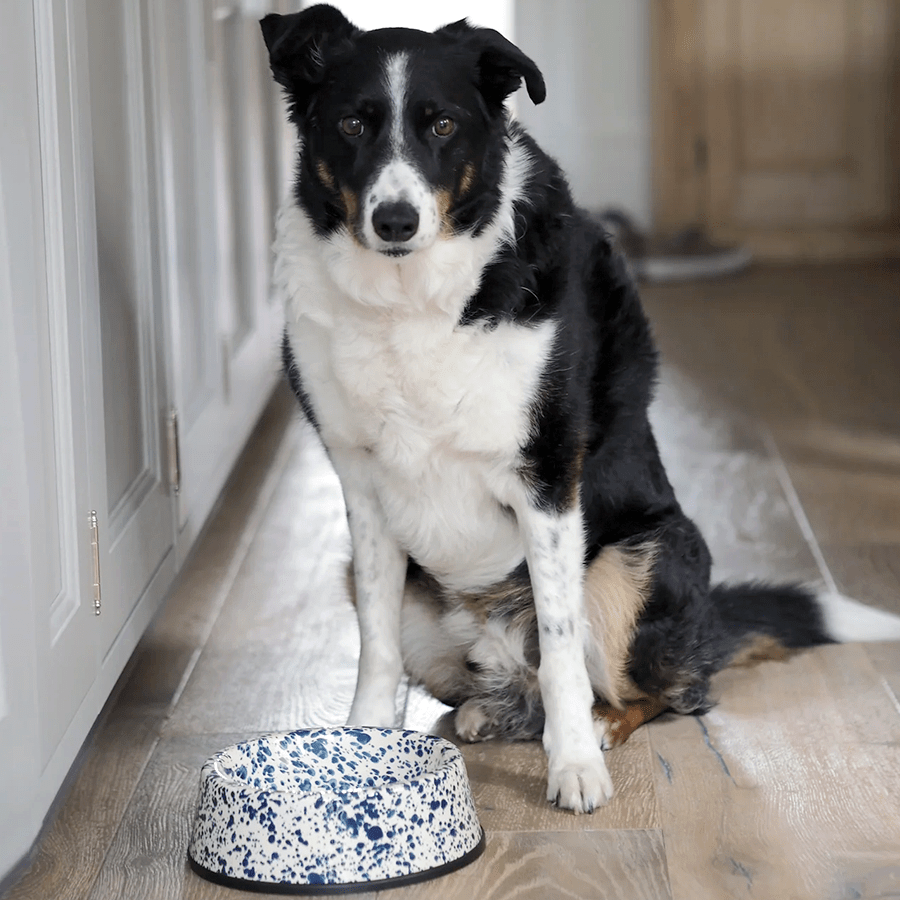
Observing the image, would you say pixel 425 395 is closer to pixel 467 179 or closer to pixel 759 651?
pixel 467 179

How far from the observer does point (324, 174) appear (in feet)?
5.39

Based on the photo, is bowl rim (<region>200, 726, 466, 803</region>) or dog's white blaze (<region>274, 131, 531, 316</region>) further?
dog's white blaze (<region>274, 131, 531, 316</region>)

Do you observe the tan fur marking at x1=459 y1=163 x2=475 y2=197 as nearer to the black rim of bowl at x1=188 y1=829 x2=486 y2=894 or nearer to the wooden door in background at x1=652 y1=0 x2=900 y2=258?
the black rim of bowl at x1=188 y1=829 x2=486 y2=894

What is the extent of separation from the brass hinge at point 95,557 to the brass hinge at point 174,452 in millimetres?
474

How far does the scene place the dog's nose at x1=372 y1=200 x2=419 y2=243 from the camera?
1534mm

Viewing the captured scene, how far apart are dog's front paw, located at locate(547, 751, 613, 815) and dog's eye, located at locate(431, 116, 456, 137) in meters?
0.80

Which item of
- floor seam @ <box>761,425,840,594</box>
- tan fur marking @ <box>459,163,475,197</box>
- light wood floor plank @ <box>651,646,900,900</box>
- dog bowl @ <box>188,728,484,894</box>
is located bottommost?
floor seam @ <box>761,425,840,594</box>

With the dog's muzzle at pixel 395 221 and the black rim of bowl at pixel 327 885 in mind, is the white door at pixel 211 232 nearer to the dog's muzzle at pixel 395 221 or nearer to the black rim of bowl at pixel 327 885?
the dog's muzzle at pixel 395 221

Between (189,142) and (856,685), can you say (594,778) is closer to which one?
(856,685)

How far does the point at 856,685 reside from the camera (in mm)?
2000

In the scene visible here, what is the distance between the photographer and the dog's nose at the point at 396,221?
5.03ft

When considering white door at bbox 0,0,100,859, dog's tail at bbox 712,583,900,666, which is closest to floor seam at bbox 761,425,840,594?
dog's tail at bbox 712,583,900,666

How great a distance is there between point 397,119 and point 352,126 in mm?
61

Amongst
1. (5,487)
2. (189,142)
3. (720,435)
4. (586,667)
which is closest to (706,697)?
(586,667)
